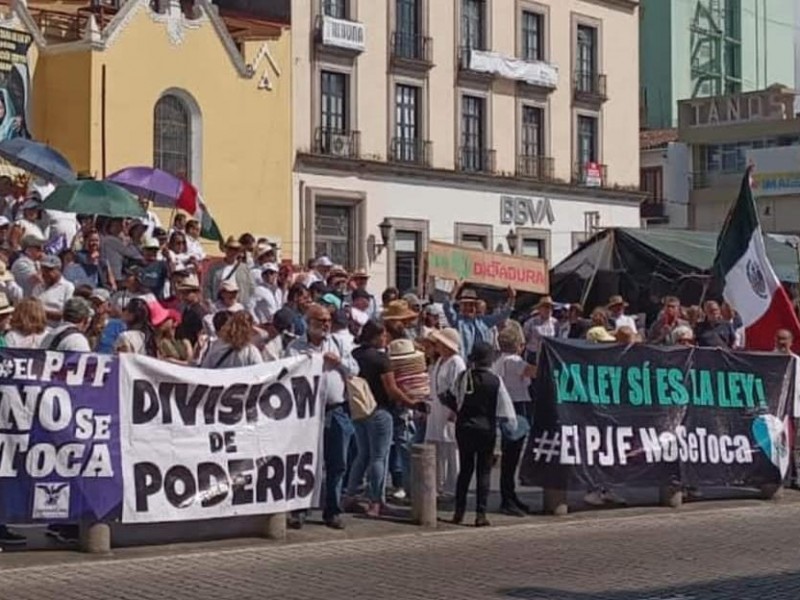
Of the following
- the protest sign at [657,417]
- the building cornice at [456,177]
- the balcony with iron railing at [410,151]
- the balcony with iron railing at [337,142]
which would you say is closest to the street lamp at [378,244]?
the building cornice at [456,177]

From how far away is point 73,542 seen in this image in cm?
1248

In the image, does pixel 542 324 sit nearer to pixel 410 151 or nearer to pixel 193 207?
pixel 193 207

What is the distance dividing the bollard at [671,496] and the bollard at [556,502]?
4.31ft

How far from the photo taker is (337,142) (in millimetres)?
39219

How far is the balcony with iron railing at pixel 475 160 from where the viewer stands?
43188 millimetres

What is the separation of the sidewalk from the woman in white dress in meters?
0.44

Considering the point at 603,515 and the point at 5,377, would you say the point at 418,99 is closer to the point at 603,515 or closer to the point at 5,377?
the point at 603,515

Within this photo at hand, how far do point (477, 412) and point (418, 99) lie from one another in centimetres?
2826

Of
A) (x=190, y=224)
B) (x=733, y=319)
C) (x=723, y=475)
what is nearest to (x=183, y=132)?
(x=190, y=224)

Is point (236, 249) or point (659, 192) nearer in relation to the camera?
point (236, 249)

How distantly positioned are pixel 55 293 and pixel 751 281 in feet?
25.5

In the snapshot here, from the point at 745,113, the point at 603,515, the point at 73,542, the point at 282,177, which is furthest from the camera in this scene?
the point at 745,113

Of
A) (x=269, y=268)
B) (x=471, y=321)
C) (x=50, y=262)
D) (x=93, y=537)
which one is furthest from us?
(x=471, y=321)

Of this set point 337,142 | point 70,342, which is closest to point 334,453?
point 70,342
